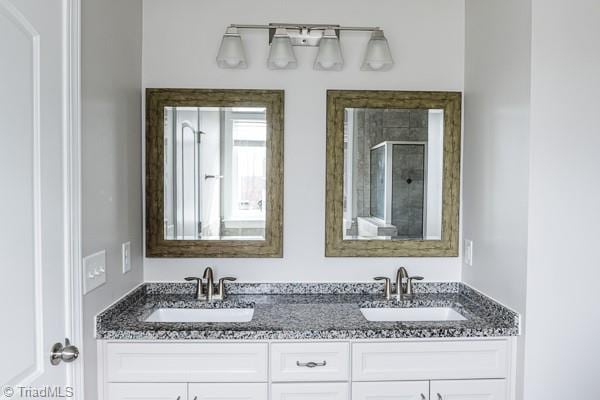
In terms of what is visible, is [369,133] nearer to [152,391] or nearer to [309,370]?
[309,370]

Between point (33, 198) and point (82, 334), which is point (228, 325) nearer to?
point (82, 334)

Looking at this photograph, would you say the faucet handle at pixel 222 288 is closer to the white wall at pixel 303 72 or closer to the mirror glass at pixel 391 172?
the white wall at pixel 303 72

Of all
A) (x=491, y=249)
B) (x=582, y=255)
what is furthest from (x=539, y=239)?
(x=491, y=249)

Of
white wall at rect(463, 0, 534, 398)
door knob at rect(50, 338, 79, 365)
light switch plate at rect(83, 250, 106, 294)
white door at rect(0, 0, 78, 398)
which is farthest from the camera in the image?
white wall at rect(463, 0, 534, 398)

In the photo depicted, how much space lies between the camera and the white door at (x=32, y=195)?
1063mm

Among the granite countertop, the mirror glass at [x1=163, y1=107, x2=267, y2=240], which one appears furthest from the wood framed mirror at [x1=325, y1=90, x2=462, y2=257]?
the mirror glass at [x1=163, y1=107, x2=267, y2=240]

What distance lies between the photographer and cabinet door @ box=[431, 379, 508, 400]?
173 cm

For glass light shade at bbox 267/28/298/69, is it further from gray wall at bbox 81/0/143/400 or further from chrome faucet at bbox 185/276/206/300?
chrome faucet at bbox 185/276/206/300

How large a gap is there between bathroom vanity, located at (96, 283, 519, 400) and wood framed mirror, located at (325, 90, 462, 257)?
1.72ft

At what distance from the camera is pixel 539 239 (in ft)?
5.22

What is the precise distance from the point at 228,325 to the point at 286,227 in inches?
24.9

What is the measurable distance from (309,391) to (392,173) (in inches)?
43.7

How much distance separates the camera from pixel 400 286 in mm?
2139

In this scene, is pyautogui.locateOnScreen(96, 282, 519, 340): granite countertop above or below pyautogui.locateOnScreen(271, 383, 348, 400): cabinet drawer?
above
